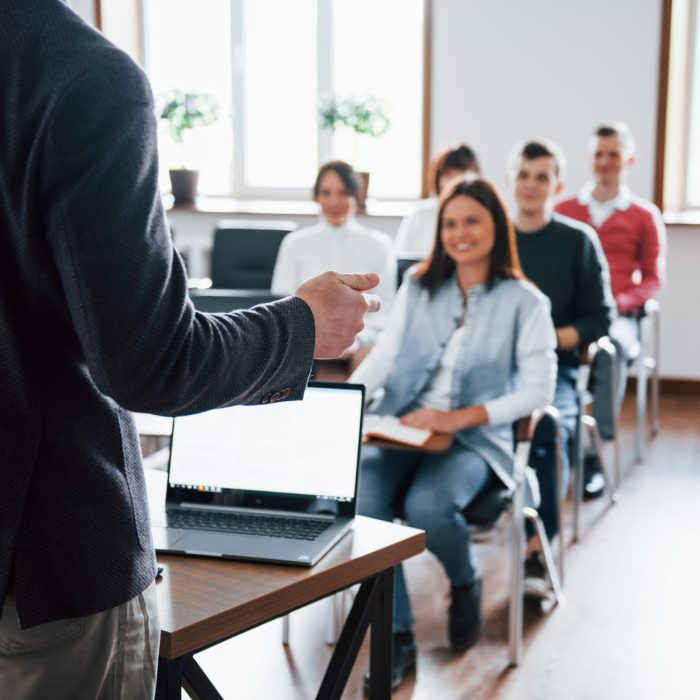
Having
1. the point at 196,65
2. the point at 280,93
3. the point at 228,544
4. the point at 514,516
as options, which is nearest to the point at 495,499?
the point at 514,516

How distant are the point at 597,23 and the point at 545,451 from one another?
330cm

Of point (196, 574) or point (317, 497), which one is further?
point (317, 497)

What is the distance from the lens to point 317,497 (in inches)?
65.7

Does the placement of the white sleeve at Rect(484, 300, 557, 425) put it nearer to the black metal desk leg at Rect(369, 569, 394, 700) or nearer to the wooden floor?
the wooden floor

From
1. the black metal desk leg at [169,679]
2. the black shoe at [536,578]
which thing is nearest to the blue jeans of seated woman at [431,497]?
the black shoe at [536,578]

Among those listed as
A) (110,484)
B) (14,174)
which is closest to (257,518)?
(110,484)

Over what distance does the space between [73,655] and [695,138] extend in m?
5.71

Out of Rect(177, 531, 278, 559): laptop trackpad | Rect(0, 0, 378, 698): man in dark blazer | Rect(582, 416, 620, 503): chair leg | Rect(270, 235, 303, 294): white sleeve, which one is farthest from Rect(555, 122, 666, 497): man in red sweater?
Rect(0, 0, 378, 698): man in dark blazer

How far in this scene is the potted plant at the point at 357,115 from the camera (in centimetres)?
608

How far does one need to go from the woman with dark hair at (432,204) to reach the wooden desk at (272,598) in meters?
3.49

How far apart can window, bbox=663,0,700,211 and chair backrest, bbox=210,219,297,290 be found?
2.26 meters

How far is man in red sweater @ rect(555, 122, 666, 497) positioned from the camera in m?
4.53

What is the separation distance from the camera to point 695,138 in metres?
5.95

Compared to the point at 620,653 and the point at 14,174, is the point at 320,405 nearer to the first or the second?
the point at 14,174
